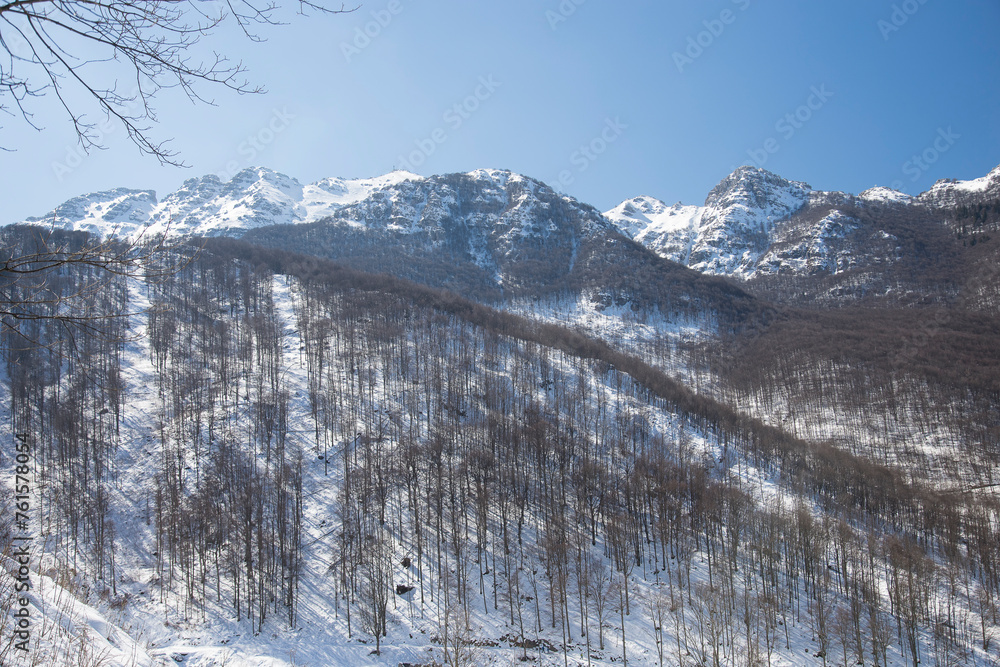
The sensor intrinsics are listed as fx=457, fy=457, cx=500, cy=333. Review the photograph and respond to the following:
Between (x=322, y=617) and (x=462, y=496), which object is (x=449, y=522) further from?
(x=322, y=617)

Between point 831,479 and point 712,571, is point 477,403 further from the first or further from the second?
point 831,479

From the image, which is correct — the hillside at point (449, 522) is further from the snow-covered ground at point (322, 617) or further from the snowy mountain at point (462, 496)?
the snowy mountain at point (462, 496)

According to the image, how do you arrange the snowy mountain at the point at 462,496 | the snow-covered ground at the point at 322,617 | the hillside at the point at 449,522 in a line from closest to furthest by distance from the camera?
1. the snow-covered ground at the point at 322,617
2. the snowy mountain at the point at 462,496
3. the hillside at the point at 449,522

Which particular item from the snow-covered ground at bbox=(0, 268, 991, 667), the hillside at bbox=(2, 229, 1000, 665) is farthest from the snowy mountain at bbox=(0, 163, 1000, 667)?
the hillside at bbox=(2, 229, 1000, 665)

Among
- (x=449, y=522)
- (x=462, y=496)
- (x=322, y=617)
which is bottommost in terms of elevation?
(x=322, y=617)

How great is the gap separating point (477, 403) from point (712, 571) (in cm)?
4078

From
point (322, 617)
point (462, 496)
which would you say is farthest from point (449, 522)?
point (322, 617)

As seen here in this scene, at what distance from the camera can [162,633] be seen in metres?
31.5

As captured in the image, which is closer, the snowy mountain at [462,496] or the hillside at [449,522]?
the snowy mountain at [462,496]

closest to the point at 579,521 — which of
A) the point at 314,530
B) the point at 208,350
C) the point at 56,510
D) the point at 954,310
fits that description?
the point at 314,530

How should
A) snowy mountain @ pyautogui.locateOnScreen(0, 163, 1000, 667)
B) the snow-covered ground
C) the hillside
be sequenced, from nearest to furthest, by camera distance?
1. the snow-covered ground
2. snowy mountain @ pyautogui.locateOnScreen(0, 163, 1000, 667)
3. the hillside

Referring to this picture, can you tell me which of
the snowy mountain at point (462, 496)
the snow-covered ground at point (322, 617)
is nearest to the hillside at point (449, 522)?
the snow-covered ground at point (322, 617)

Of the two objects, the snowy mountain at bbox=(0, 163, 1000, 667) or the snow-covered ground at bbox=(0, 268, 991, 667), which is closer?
the snow-covered ground at bbox=(0, 268, 991, 667)

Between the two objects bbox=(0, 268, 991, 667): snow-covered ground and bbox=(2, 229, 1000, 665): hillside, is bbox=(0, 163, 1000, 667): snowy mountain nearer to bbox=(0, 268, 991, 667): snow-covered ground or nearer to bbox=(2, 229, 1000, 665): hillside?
bbox=(0, 268, 991, 667): snow-covered ground
